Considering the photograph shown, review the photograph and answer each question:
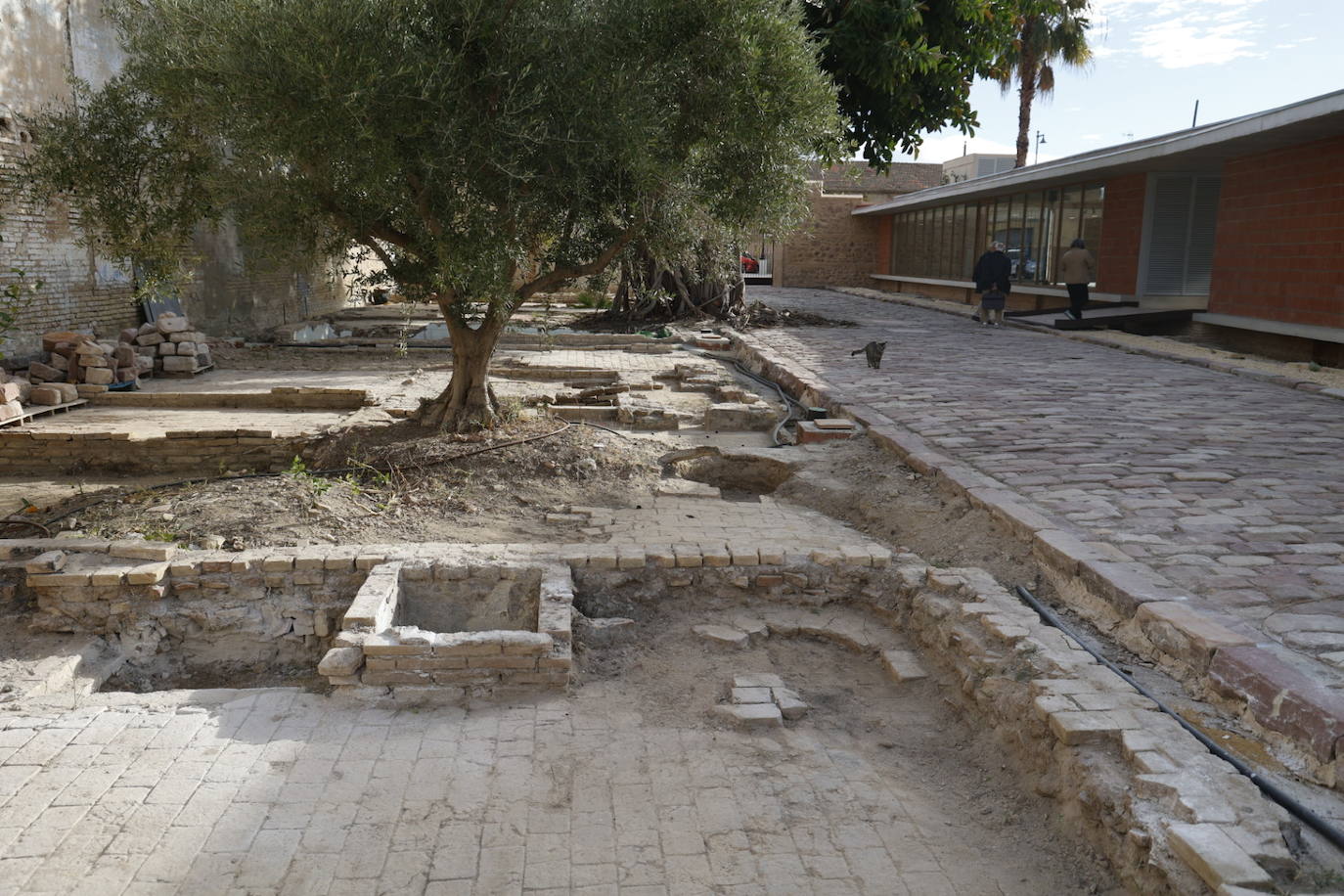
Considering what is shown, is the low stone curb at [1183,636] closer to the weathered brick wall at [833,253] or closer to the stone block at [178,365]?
the stone block at [178,365]

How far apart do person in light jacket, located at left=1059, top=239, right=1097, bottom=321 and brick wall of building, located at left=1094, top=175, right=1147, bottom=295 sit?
0.56m

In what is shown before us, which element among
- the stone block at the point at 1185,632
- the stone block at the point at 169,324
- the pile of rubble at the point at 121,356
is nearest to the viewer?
the stone block at the point at 1185,632

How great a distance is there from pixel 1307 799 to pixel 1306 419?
6723mm

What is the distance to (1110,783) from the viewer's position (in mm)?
3199

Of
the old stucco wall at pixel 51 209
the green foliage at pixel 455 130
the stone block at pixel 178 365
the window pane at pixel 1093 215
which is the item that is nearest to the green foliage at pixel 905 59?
the window pane at pixel 1093 215

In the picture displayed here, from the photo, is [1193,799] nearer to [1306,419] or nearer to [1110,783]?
[1110,783]

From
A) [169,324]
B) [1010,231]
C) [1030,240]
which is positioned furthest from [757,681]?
[1010,231]

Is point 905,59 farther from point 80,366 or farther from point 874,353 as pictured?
point 80,366

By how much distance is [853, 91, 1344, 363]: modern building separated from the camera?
40.8 ft

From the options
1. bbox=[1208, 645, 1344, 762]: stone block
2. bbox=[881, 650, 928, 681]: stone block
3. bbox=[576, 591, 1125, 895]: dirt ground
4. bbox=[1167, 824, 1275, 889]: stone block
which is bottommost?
bbox=[576, 591, 1125, 895]: dirt ground

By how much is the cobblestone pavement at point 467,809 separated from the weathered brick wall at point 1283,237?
39.1 feet

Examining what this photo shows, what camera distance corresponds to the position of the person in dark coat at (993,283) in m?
18.4

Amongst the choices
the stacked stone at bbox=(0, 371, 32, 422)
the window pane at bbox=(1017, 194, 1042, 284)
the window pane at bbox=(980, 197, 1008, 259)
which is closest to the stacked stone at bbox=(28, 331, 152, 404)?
the stacked stone at bbox=(0, 371, 32, 422)

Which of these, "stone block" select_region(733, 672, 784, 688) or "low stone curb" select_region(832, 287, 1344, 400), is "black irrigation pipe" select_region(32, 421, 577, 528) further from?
"low stone curb" select_region(832, 287, 1344, 400)
